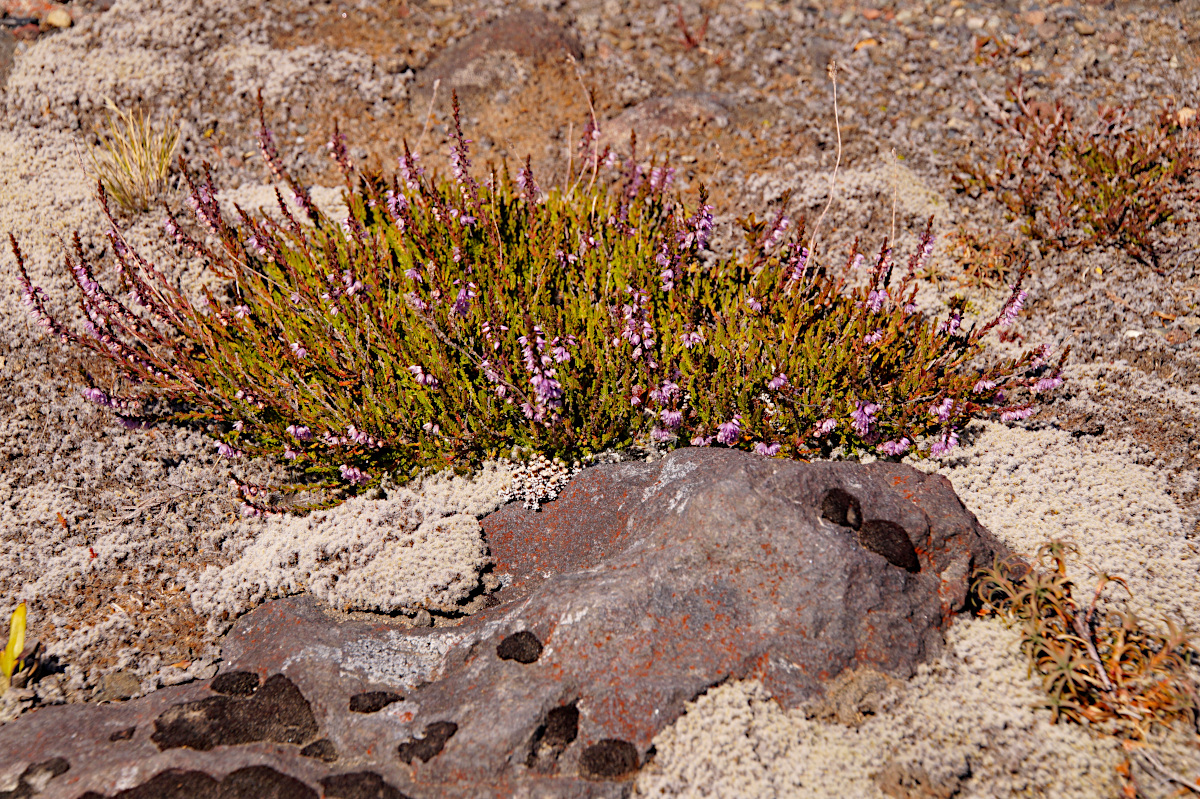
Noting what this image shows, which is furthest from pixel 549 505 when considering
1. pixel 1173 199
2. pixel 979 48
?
pixel 979 48

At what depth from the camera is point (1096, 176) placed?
6070 millimetres

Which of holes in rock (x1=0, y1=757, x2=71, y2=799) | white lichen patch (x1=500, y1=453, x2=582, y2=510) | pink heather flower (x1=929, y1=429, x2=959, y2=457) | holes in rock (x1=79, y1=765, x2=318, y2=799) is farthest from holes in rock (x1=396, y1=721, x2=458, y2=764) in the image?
pink heather flower (x1=929, y1=429, x2=959, y2=457)

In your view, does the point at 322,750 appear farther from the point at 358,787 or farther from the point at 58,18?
the point at 58,18

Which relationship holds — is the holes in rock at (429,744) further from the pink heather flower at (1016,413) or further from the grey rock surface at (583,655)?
the pink heather flower at (1016,413)

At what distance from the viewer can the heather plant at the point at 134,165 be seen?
6.03 m

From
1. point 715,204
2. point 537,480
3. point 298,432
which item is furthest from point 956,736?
point 715,204

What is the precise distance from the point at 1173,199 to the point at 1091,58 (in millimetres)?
2365

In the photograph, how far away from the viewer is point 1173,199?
5.84m

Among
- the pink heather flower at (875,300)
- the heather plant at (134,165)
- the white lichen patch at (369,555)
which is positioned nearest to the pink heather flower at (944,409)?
the pink heather flower at (875,300)

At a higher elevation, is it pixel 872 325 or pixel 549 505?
pixel 872 325

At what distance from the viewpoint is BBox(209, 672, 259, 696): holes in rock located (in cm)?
313

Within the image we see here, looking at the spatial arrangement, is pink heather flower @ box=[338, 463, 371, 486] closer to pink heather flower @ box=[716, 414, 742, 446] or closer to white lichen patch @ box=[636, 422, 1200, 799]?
pink heather flower @ box=[716, 414, 742, 446]

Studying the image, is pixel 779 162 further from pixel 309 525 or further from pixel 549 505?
pixel 309 525

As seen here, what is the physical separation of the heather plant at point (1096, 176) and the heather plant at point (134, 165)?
292 inches
